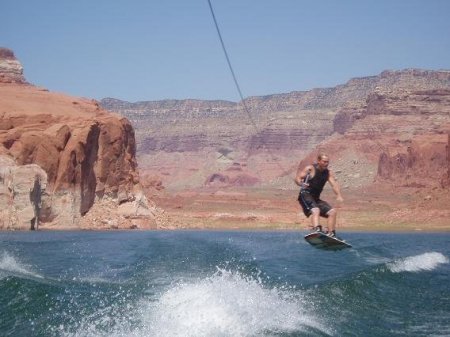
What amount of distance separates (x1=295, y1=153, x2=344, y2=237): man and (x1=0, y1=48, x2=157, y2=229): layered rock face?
37857 mm

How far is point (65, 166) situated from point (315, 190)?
4366cm

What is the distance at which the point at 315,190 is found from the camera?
16.5 m

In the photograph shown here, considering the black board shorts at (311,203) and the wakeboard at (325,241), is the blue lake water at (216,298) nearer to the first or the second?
the wakeboard at (325,241)

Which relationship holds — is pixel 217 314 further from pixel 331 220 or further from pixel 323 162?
pixel 323 162

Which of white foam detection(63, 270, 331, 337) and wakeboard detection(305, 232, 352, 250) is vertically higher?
wakeboard detection(305, 232, 352, 250)

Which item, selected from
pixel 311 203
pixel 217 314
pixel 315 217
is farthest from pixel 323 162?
pixel 217 314

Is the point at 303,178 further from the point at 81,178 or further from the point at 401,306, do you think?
the point at 81,178

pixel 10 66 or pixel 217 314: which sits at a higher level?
pixel 10 66

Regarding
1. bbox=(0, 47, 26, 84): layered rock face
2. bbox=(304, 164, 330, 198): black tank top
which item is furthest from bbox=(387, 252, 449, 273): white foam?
bbox=(0, 47, 26, 84): layered rock face

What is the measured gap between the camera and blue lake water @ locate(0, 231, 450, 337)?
1244cm

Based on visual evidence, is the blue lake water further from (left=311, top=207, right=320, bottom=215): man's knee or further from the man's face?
the man's face

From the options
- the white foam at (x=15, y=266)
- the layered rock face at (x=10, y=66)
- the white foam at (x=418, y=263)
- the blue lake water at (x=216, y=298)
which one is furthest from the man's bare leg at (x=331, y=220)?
the layered rock face at (x=10, y=66)

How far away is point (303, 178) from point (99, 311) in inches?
224

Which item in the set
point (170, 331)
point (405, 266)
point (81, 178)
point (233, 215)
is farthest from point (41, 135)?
point (170, 331)
